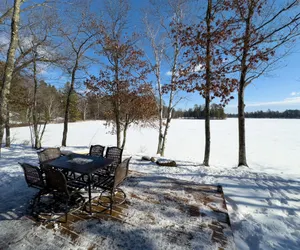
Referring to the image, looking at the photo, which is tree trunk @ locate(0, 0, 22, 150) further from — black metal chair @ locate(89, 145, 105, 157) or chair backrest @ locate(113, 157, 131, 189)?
chair backrest @ locate(113, 157, 131, 189)

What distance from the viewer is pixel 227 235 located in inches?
80.7

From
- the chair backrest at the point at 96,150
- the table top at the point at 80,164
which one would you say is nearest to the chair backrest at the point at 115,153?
the chair backrest at the point at 96,150

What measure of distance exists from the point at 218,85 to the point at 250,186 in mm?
2574

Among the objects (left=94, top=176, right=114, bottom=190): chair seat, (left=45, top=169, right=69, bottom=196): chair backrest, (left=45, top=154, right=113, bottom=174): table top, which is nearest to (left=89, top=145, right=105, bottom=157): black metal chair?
(left=45, top=154, right=113, bottom=174): table top

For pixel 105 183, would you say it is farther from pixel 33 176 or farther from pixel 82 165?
pixel 33 176

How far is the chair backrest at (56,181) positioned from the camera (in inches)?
84.9

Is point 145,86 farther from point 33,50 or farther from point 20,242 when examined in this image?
point 20,242

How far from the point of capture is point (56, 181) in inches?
88.0

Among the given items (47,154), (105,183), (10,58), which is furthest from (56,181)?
(10,58)

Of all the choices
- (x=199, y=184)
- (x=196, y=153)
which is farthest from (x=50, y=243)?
(x=196, y=153)

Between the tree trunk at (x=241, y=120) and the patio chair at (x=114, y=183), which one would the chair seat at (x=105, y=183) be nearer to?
the patio chair at (x=114, y=183)

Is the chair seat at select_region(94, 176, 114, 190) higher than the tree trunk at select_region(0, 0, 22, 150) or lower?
lower

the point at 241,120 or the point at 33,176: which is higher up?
the point at 241,120

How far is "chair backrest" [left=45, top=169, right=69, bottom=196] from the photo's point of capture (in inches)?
84.9
